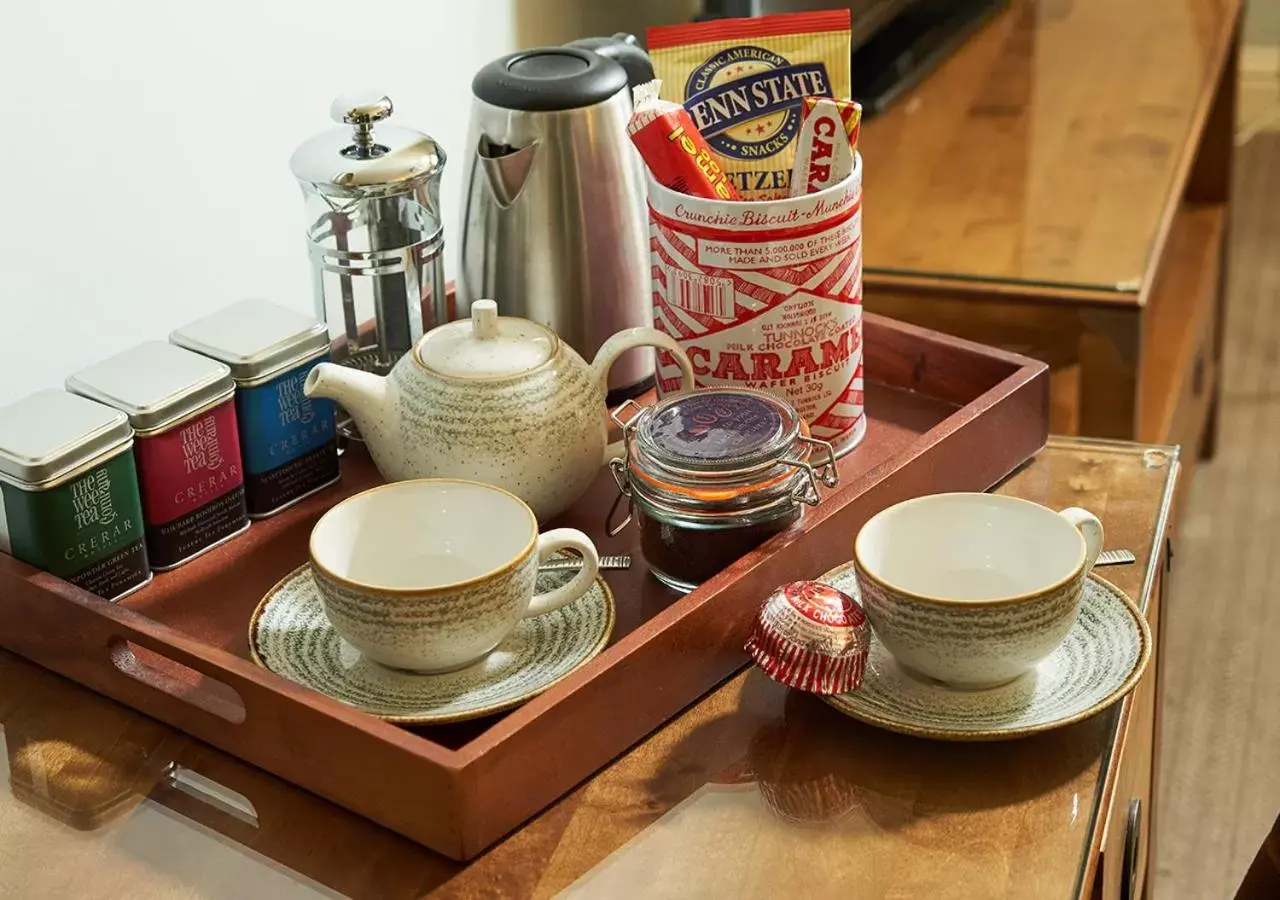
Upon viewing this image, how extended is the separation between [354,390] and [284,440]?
72mm

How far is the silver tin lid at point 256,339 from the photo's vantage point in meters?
0.93

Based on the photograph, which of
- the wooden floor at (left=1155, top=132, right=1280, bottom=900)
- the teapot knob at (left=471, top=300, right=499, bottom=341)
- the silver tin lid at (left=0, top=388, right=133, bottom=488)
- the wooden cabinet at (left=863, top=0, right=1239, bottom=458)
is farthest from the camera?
the wooden floor at (left=1155, top=132, right=1280, bottom=900)

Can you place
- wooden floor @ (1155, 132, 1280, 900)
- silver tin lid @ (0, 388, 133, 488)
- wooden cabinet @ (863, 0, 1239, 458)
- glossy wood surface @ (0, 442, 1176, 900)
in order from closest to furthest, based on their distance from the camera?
glossy wood surface @ (0, 442, 1176, 900) → silver tin lid @ (0, 388, 133, 488) → wooden cabinet @ (863, 0, 1239, 458) → wooden floor @ (1155, 132, 1280, 900)

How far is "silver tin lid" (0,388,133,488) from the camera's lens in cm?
83

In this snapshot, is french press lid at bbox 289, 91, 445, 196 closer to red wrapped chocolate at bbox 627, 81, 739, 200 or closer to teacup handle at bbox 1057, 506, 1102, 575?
red wrapped chocolate at bbox 627, 81, 739, 200

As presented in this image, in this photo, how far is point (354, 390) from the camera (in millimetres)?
931

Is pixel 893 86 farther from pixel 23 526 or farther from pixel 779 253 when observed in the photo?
pixel 23 526

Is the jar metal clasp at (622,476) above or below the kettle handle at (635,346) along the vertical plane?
below

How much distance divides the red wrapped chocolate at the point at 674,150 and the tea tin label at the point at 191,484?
29 cm

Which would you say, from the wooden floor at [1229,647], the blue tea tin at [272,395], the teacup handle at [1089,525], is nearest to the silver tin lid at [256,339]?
the blue tea tin at [272,395]

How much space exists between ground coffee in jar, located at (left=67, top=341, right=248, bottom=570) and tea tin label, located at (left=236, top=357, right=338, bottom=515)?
2 cm

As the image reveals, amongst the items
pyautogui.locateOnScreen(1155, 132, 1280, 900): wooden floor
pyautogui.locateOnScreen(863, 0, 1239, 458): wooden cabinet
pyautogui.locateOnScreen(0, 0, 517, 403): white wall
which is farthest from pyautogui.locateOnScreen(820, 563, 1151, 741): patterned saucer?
pyautogui.locateOnScreen(1155, 132, 1280, 900): wooden floor

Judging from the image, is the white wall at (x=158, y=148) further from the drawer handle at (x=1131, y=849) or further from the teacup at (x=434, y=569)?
the drawer handle at (x=1131, y=849)

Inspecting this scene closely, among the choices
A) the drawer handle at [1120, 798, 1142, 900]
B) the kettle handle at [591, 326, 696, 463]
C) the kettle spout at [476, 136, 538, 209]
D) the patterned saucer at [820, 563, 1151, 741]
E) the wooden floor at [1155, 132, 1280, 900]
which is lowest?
the wooden floor at [1155, 132, 1280, 900]
